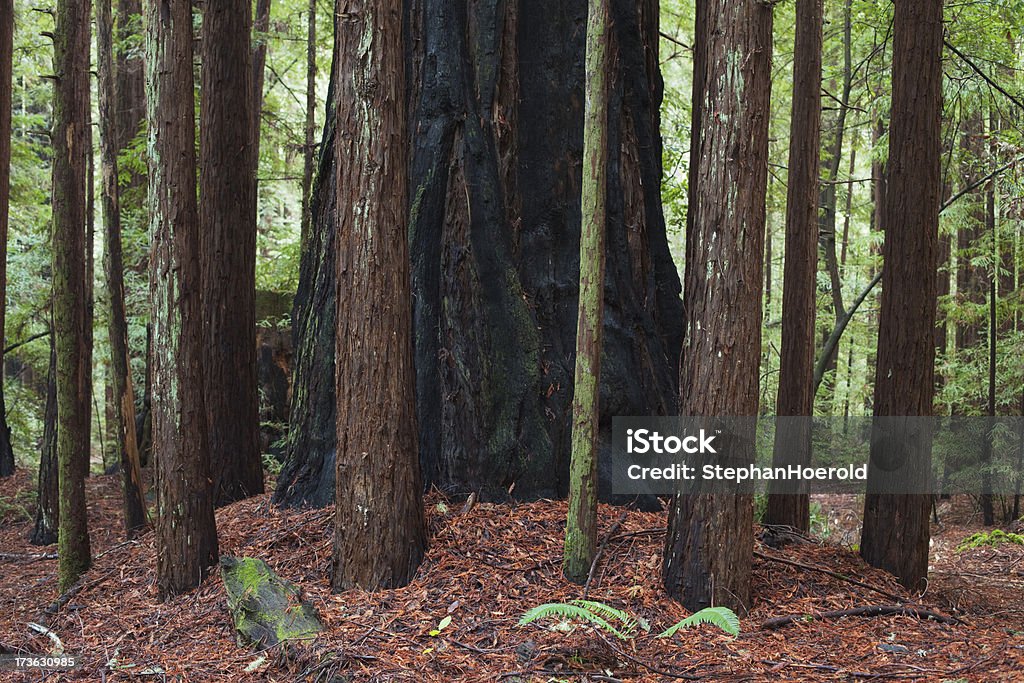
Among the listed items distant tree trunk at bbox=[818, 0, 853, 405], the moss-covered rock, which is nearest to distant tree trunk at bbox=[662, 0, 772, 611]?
the moss-covered rock

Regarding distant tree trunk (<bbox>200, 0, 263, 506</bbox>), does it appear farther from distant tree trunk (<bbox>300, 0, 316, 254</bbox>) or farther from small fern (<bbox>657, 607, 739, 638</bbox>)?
small fern (<bbox>657, 607, 739, 638</bbox>)

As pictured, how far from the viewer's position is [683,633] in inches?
203

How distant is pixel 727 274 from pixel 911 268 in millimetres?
2382

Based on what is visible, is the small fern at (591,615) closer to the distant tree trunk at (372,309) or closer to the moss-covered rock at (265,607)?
the distant tree trunk at (372,309)

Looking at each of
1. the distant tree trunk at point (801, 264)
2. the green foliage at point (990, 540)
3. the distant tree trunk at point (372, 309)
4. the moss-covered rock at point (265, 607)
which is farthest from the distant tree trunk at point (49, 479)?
the green foliage at point (990, 540)

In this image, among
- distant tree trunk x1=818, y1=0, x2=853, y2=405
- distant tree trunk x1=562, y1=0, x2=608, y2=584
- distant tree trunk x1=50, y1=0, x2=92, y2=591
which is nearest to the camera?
distant tree trunk x1=562, y1=0, x2=608, y2=584

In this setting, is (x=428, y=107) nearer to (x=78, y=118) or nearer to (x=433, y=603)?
(x=78, y=118)

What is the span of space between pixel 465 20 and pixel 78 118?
390cm

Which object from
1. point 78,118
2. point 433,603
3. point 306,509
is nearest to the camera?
point 433,603

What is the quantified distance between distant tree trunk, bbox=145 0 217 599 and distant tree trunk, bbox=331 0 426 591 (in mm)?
1358

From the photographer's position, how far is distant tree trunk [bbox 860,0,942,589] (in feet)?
22.2

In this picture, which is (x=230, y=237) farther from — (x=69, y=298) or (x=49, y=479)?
(x=49, y=479)

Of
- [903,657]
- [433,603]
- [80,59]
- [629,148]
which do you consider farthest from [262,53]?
[903,657]

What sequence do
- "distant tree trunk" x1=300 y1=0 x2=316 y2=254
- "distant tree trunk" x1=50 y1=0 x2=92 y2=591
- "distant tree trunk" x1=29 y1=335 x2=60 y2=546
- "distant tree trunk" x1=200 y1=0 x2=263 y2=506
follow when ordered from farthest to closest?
"distant tree trunk" x1=300 y1=0 x2=316 y2=254, "distant tree trunk" x1=29 y1=335 x2=60 y2=546, "distant tree trunk" x1=200 y1=0 x2=263 y2=506, "distant tree trunk" x1=50 y1=0 x2=92 y2=591
